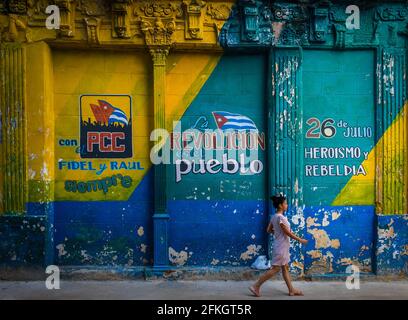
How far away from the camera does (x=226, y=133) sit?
9.20 metres

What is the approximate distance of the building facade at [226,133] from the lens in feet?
29.5

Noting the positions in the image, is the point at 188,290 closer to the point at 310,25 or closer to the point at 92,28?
the point at 92,28

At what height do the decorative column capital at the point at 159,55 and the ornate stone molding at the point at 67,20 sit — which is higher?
the ornate stone molding at the point at 67,20

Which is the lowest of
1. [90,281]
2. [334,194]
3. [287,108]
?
[90,281]

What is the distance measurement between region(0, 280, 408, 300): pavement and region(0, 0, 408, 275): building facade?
0.38m

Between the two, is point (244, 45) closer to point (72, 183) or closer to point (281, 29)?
point (281, 29)

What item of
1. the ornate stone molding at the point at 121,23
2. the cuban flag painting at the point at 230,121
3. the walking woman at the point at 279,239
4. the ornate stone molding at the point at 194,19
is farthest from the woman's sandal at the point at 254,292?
the ornate stone molding at the point at 121,23

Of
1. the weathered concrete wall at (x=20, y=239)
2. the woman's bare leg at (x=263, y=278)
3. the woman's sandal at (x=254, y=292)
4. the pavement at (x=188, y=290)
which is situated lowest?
the pavement at (x=188, y=290)

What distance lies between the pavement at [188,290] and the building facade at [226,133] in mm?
384

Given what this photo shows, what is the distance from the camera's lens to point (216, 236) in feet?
30.1

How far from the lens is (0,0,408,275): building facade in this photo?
8992mm

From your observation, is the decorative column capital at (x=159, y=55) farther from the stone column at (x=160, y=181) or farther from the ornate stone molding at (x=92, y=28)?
the ornate stone molding at (x=92, y=28)

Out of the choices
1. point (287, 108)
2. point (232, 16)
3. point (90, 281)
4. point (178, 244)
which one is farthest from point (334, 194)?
point (90, 281)

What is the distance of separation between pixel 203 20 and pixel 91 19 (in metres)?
1.87
